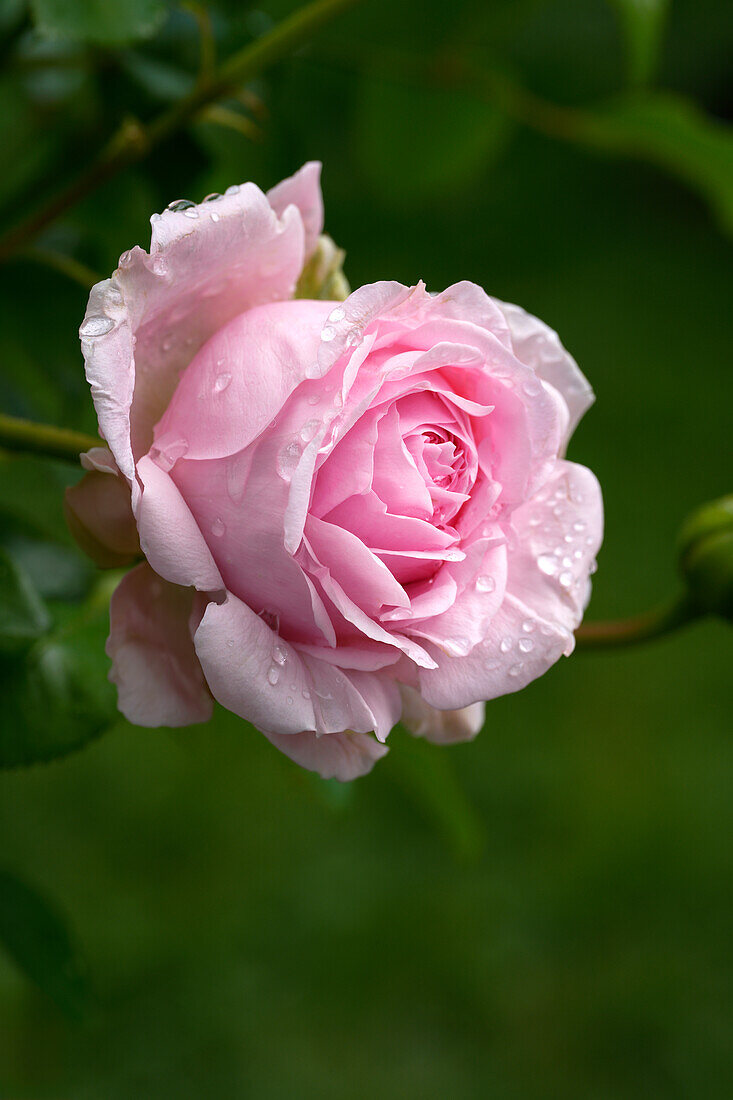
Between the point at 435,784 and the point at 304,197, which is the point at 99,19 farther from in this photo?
the point at 435,784

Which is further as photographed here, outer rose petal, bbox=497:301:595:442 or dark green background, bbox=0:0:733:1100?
dark green background, bbox=0:0:733:1100

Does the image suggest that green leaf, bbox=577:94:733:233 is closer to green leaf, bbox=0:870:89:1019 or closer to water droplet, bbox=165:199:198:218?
water droplet, bbox=165:199:198:218

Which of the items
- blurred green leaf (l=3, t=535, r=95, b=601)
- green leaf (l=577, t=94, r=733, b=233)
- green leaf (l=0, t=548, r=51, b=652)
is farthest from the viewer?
green leaf (l=577, t=94, r=733, b=233)

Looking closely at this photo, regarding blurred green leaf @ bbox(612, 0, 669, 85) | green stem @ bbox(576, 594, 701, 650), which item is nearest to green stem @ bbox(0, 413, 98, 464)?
green stem @ bbox(576, 594, 701, 650)

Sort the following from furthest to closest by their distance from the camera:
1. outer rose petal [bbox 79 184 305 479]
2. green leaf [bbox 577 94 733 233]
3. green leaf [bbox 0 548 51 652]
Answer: green leaf [bbox 577 94 733 233]
green leaf [bbox 0 548 51 652]
outer rose petal [bbox 79 184 305 479]

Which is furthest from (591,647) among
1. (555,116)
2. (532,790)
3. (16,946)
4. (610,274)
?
(610,274)

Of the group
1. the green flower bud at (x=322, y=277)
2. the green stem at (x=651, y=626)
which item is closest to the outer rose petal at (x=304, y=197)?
the green flower bud at (x=322, y=277)
